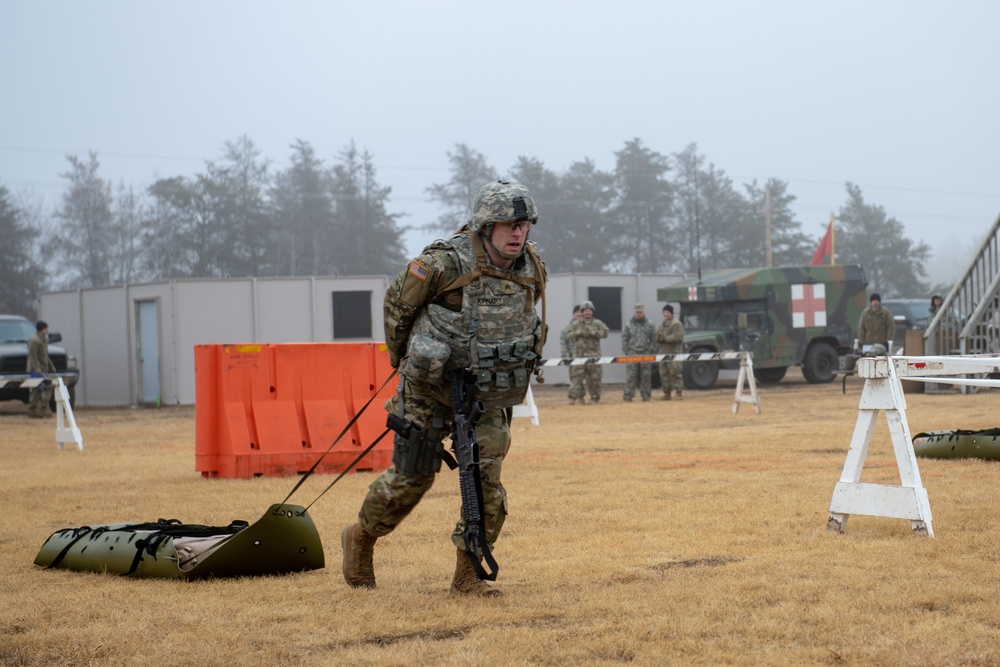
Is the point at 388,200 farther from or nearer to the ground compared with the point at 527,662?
farther from the ground

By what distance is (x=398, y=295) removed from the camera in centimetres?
550

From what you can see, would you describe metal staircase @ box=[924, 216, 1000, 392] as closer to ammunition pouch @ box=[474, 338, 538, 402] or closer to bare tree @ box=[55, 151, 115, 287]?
ammunition pouch @ box=[474, 338, 538, 402]

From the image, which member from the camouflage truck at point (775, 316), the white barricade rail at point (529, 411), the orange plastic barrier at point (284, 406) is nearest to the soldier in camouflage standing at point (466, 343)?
the orange plastic barrier at point (284, 406)

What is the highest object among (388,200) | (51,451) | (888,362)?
(388,200)

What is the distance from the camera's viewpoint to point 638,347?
80.8 ft

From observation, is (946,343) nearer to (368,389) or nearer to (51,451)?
(368,389)

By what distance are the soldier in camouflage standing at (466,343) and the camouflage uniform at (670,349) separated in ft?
59.8

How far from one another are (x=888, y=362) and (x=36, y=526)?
18.4 ft

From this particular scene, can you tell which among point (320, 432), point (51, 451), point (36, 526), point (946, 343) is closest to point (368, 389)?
point (320, 432)

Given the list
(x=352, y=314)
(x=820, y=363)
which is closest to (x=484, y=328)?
(x=352, y=314)

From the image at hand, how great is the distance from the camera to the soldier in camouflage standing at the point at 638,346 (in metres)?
24.4

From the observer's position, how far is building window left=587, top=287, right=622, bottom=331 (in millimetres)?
29328

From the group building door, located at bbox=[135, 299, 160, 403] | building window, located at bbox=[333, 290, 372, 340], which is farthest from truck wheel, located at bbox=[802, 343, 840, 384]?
building door, located at bbox=[135, 299, 160, 403]

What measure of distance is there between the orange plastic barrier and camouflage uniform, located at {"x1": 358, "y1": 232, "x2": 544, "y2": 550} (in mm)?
5894
